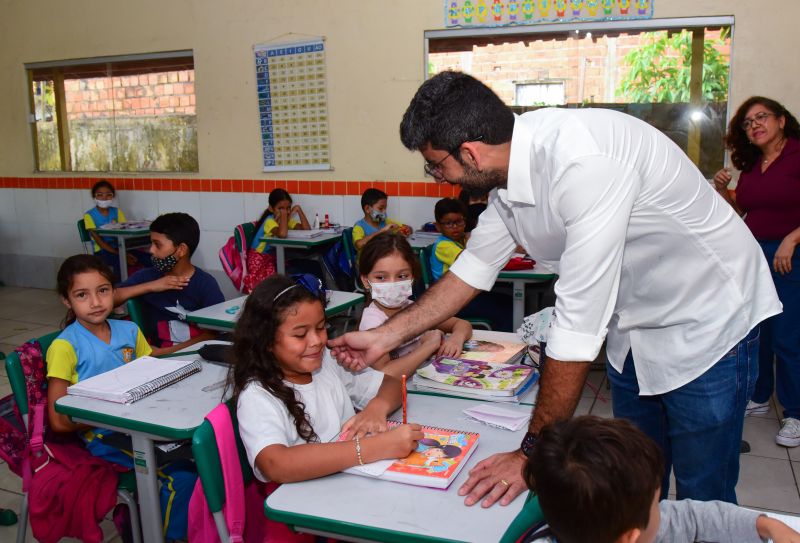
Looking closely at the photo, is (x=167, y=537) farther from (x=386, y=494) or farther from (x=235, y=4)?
(x=235, y=4)

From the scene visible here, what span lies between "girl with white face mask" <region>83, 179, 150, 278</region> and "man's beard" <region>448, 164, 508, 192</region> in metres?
5.46

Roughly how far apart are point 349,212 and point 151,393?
404 centimetres

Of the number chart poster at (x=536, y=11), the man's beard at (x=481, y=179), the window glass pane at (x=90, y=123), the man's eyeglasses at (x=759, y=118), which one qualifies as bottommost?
the man's beard at (x=481, y=179)

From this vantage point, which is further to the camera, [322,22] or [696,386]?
[322,22]

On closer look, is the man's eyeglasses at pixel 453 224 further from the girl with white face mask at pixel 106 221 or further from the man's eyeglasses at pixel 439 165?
the girl with white face mask at pixel 106 221

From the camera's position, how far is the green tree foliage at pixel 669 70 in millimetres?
4945

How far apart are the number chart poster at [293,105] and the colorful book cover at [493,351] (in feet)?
12.5

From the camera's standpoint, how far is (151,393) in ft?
6.79

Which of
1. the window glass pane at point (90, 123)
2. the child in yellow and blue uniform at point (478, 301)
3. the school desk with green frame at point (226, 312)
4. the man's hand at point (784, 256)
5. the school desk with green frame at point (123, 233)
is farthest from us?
the window glass pane at point (90, 123)

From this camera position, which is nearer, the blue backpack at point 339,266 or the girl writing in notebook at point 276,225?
the blue backpack at point 339,266

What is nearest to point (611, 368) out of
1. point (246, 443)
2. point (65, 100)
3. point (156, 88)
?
point (246, 443)

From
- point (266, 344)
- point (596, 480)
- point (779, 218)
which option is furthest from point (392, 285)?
point (779, 218)

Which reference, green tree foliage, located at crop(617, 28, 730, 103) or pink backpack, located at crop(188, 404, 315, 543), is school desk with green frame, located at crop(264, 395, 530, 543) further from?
green tree foliage, located at crop(617, 28, 730, 103)

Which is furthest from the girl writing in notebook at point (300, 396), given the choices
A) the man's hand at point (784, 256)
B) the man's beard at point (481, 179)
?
the man's hand at point (784, 256)
